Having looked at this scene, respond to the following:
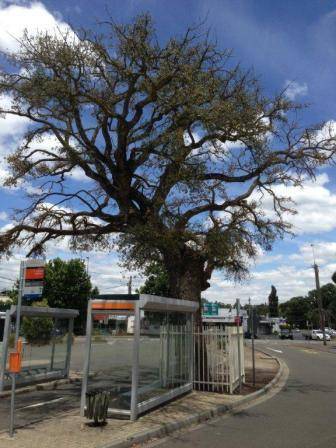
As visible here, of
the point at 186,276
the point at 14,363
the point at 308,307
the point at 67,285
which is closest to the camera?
the point at 14,363

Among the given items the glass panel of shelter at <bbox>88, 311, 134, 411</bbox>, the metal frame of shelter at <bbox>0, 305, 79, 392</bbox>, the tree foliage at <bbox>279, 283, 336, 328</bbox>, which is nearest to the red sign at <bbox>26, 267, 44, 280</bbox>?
the glass panel of shelter at <bbox>88, 311, 134, 411</bbox>

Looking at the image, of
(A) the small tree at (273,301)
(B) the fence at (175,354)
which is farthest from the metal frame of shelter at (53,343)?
(A) the small tree at (273,301)

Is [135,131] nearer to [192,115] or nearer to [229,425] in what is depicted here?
[192,115]

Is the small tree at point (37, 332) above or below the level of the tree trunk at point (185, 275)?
below

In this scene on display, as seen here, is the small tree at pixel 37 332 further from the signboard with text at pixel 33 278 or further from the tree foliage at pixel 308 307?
the tree foliage at pixel 308 307

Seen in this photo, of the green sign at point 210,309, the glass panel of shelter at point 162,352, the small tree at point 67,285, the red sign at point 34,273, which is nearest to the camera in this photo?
the red sign at point 34,273

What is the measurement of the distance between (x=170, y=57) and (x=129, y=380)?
27.4 feet

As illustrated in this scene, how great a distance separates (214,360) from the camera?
14578 millimetres

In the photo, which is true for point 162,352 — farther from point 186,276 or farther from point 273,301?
point 273,301

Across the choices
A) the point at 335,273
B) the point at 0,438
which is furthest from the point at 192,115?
the point at 335,273

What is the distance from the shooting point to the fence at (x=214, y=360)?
14.3 metres

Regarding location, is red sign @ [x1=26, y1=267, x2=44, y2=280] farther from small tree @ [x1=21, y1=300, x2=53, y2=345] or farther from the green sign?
the green sign

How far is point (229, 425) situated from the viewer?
10.2m

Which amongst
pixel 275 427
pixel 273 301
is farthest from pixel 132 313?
pixel 273 301
